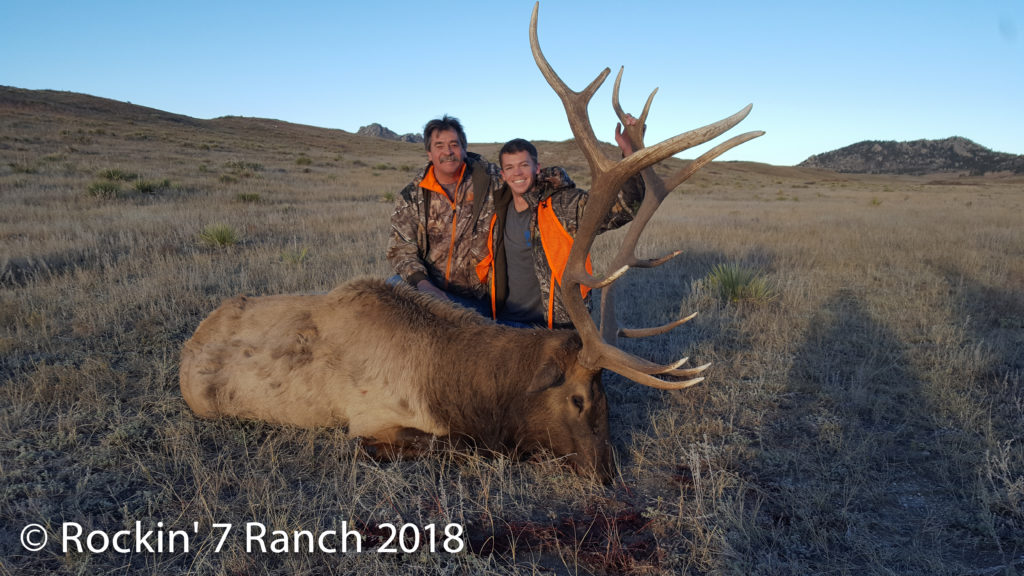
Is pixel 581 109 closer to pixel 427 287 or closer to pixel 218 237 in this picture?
pixel 427 287

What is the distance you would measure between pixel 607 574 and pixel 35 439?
3.76m

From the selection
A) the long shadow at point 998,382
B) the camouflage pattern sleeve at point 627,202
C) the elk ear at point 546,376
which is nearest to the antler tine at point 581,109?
the camouflage pattern sleeve at point 627,202

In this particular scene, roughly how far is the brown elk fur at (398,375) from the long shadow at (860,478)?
1112 millimetres

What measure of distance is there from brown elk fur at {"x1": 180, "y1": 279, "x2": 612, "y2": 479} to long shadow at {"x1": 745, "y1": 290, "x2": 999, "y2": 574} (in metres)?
1.11

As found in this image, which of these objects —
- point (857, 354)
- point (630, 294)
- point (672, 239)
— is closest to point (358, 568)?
point (857, 354)

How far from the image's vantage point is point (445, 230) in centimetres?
558

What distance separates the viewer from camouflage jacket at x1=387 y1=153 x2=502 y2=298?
5438 mm

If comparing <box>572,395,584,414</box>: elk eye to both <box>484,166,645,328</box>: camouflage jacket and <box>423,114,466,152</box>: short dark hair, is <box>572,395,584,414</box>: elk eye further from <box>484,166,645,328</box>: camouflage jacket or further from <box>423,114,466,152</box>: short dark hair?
<box>423,114,466,152</box>: short dark hair

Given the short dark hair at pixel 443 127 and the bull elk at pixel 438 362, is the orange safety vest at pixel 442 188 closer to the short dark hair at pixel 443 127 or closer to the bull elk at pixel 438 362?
the short dark hair at pixel 443 127

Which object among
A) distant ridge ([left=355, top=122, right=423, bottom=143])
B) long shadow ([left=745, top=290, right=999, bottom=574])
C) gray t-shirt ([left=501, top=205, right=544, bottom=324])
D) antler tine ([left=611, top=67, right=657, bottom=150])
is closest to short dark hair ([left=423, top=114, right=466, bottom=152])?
gray t-shirt ([left=501, top=205, right=544, bottom=324])

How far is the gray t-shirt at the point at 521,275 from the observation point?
5.20 meters

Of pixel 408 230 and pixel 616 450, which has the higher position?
pixel 408 230

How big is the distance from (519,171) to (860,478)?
10.7 feet

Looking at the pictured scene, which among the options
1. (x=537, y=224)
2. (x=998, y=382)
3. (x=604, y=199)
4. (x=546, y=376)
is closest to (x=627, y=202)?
(x=537, y=224)
